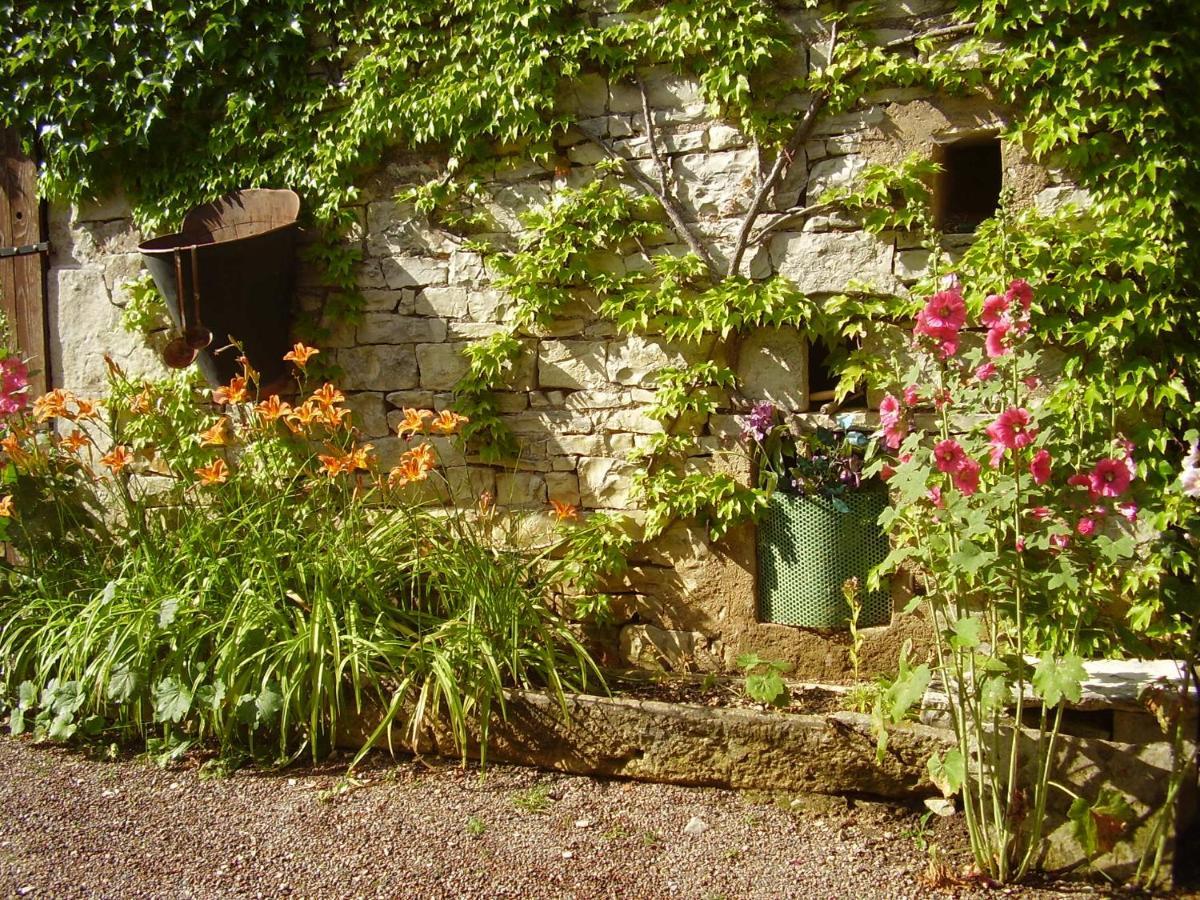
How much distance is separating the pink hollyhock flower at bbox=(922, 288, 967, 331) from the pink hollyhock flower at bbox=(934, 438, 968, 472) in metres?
0.29

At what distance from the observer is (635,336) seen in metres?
4.17

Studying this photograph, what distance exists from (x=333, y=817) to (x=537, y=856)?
657 millimetres

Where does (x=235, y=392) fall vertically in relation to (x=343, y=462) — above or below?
above

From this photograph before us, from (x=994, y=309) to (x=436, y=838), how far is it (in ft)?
6.81

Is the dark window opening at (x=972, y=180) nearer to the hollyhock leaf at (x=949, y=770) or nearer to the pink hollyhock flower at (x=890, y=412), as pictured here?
the pink hollyhock flower at (x=890, y=412)

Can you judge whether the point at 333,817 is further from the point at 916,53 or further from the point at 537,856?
the point at 916,53

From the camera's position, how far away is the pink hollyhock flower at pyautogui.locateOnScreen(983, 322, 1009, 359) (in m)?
2.43

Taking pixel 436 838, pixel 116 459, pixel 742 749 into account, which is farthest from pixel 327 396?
pixel 742 749

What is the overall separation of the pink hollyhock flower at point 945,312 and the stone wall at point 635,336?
1.36 m

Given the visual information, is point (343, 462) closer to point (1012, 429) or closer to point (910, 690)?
point (910, 690)

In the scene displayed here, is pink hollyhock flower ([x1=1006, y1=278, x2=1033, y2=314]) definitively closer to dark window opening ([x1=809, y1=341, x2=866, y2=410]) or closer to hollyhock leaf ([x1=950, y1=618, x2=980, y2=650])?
hollyhock leaf ([x1=950, y1=618, x2=980, y2=650])

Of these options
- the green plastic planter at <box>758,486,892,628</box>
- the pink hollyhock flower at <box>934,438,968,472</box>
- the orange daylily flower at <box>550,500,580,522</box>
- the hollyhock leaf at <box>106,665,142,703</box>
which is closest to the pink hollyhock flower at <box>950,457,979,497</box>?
the pink hollyhock flower at <box>934,438,968,472</box>

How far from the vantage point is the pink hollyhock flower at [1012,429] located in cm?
235

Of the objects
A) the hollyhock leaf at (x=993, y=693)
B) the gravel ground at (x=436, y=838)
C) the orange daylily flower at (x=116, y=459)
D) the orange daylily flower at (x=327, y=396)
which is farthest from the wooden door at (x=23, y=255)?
the hollyhock leaf at (x=993, y=693)
